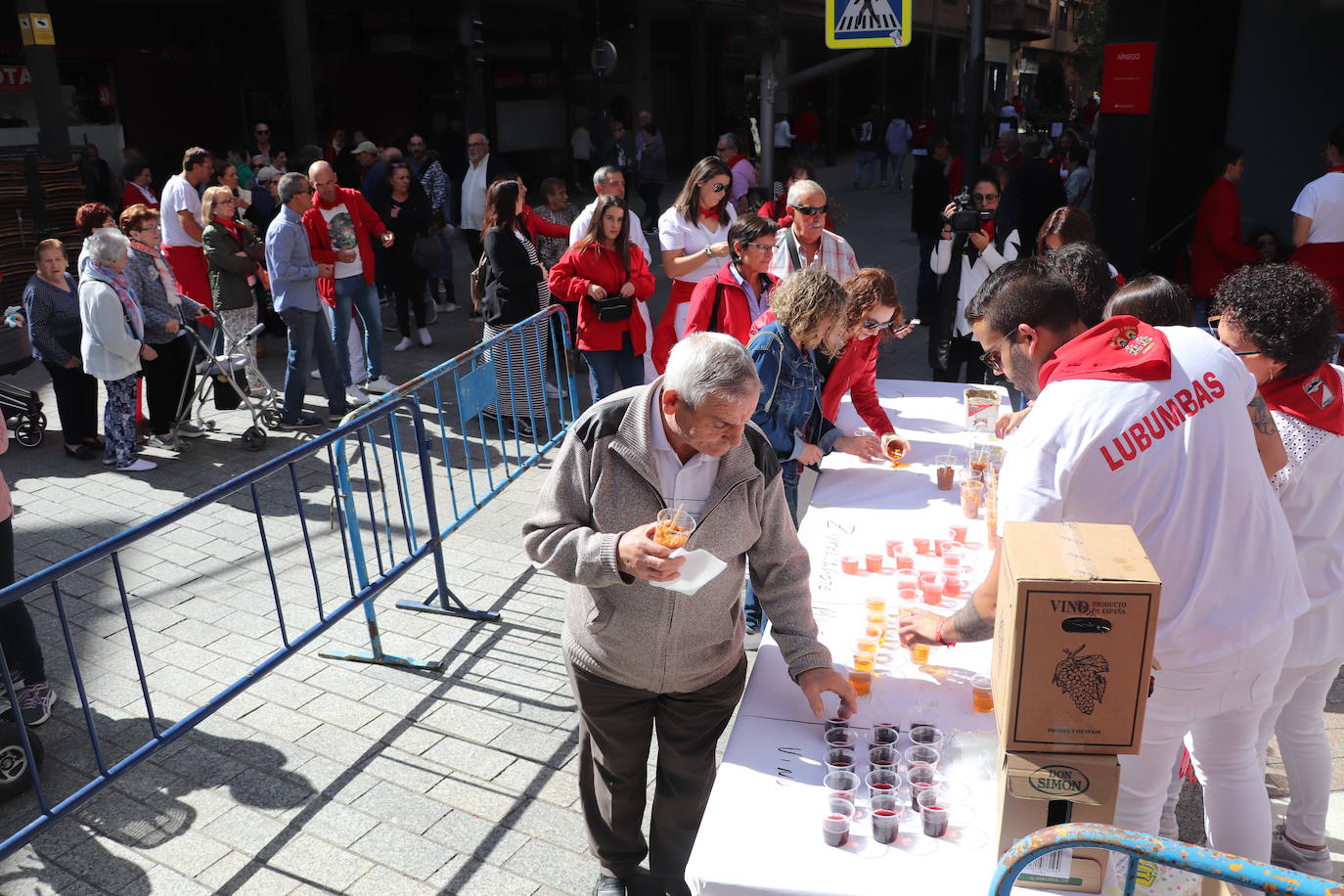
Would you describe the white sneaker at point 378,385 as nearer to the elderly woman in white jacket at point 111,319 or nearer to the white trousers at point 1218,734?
the elderly woman in white jacket at point 111,319

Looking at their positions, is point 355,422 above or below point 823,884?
above

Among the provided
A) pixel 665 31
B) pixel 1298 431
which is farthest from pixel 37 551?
pixel 665 31

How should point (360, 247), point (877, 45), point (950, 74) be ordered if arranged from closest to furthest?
point (877, 45) → point (360, 247) → point (950, 74)

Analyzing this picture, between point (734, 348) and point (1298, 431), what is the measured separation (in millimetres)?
1741

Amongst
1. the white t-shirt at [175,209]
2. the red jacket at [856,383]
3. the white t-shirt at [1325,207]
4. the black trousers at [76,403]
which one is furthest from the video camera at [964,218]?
the white t-shirt at [175,209]

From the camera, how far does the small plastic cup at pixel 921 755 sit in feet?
8.77

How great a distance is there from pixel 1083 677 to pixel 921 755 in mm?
667

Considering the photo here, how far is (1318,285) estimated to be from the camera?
3.15m

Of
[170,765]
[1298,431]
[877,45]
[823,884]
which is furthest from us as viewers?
[877,45]

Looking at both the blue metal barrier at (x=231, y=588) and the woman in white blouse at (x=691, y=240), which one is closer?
the blue metal barrier at (x=231, y=588)

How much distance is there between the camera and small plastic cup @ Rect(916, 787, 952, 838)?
2.44 metres

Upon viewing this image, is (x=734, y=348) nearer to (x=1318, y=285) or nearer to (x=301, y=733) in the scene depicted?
(x=1318, y=285)

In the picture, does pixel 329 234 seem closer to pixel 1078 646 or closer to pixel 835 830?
pixel 835 830

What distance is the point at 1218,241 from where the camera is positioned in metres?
8.57
